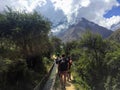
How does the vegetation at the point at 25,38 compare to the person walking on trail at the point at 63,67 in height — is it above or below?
above

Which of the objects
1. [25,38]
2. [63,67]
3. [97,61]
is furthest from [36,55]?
[63,67]

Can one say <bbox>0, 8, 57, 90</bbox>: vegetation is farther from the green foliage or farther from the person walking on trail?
the green foliage

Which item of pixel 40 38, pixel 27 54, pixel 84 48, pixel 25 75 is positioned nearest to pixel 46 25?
pixel 40 38

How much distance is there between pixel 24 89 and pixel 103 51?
132ft

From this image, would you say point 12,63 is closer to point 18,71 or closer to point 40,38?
point 18,71

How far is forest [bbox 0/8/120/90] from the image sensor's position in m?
24.8

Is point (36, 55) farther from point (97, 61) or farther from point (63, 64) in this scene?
point (63, 64)

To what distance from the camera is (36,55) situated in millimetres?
43375

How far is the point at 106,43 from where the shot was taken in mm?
63844

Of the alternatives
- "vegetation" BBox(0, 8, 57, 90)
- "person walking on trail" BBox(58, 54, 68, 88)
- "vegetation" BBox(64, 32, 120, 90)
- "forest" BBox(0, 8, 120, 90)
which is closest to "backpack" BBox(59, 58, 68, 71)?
"person walking on trail" BBox(58, 54, 68, 88)

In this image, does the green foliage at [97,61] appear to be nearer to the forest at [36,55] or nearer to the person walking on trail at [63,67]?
the forest at [36,55]

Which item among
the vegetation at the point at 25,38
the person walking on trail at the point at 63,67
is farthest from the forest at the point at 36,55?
the person walking on trail at the point at 63,67

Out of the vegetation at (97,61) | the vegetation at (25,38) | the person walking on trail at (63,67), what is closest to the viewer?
the person walking on trail at (63,67)

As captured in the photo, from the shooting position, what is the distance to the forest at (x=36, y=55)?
978 inches
